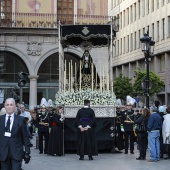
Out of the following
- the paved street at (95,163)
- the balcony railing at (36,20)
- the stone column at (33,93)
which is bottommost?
the paved street at (95,163)

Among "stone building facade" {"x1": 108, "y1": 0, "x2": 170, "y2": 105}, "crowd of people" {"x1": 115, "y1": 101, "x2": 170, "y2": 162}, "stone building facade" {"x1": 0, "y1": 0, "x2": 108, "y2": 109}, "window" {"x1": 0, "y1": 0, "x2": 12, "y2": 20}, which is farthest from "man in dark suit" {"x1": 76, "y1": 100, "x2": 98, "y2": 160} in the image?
"stone building facade" {"x1": 108, "y1": 0, "x2": 170, "y2": 105}

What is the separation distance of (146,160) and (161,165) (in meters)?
1.42

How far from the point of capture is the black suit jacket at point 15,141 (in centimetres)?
1027

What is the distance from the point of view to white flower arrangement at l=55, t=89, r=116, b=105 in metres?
21.0

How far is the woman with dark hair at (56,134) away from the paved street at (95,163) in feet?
1.00

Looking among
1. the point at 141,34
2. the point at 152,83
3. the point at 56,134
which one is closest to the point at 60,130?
the point at 56,134

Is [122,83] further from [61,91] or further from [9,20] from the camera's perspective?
[61,91]

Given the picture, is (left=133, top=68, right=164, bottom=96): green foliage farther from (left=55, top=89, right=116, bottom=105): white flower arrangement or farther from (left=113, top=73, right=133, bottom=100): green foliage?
(left=55, top=89, right=116, bottom=105): white flower arrangement

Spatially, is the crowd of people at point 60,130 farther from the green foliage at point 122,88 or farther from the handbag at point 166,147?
the green foliage at point 122,88

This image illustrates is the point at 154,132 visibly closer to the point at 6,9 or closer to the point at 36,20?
the point at 36,20

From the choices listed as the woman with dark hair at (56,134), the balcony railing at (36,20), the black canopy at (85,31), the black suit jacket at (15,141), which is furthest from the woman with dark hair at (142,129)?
the balcony railing at (36,20)

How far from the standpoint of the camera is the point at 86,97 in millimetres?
21062

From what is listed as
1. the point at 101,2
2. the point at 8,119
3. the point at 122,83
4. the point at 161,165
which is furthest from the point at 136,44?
the point at 8,119

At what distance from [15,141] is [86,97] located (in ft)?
35.7
